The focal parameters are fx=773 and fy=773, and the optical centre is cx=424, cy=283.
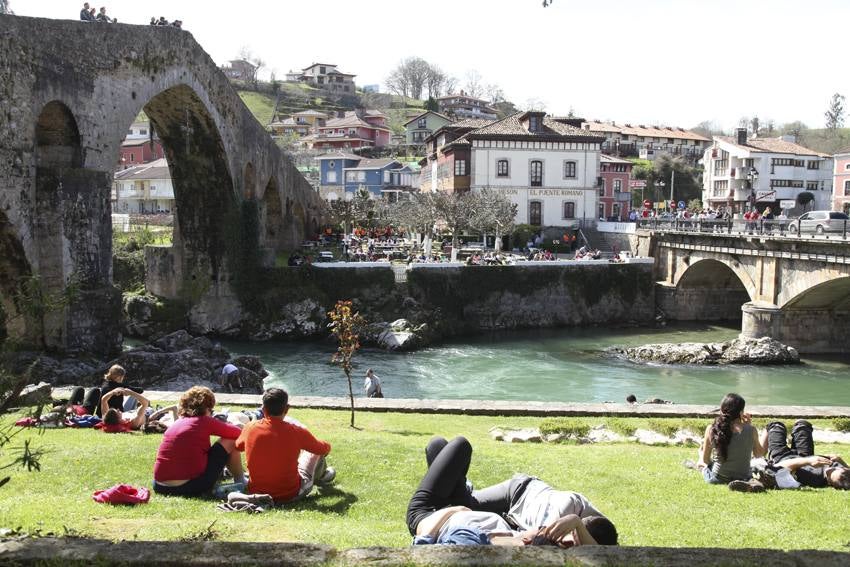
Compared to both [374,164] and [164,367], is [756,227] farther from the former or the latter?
[374,164]

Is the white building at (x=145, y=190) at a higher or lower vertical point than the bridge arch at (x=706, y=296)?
higher

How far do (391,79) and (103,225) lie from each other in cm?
13209

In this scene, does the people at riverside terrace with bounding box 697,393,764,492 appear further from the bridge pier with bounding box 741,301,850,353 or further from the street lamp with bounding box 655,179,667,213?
the street lamp with bounding box 655,179,667,213

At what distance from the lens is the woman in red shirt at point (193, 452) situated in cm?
680

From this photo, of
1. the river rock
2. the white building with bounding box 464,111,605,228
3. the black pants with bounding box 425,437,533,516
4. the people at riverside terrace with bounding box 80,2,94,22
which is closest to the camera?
the black pants with bounding box 425,437,533,516

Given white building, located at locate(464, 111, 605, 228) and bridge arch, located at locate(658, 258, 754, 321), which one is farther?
white building, located at locate(464, 111, 605, 228)

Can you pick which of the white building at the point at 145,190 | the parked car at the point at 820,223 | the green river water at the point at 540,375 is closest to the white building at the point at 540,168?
the green river water at the point at 540,375

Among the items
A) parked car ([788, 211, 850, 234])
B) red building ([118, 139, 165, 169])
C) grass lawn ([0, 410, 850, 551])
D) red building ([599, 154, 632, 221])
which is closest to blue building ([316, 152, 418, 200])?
red building ([118, 139, 165, 169])

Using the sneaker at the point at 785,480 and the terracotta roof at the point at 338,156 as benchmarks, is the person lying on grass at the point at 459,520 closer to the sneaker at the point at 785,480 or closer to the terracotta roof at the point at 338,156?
the sneaker at the point at 785,480

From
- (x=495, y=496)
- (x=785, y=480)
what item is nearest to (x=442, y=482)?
(x=495, y=496)

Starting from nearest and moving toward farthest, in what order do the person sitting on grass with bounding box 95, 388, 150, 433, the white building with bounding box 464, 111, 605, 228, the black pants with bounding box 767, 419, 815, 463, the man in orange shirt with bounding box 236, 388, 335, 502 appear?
the man in orange shirt with bounding box 236, 388, 335, 502 < the black pants with bounding box 767, 419, 815, 463 < the person sitting on grass with bounding box 95, 388, 150, 433 < the white building with bounding box 464, 111, 605, 228

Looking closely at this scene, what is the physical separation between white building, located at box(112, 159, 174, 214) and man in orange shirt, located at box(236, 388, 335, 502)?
212 feet

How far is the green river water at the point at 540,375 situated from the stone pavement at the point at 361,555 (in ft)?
58.8

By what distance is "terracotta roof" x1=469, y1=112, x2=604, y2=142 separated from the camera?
5075 cm
